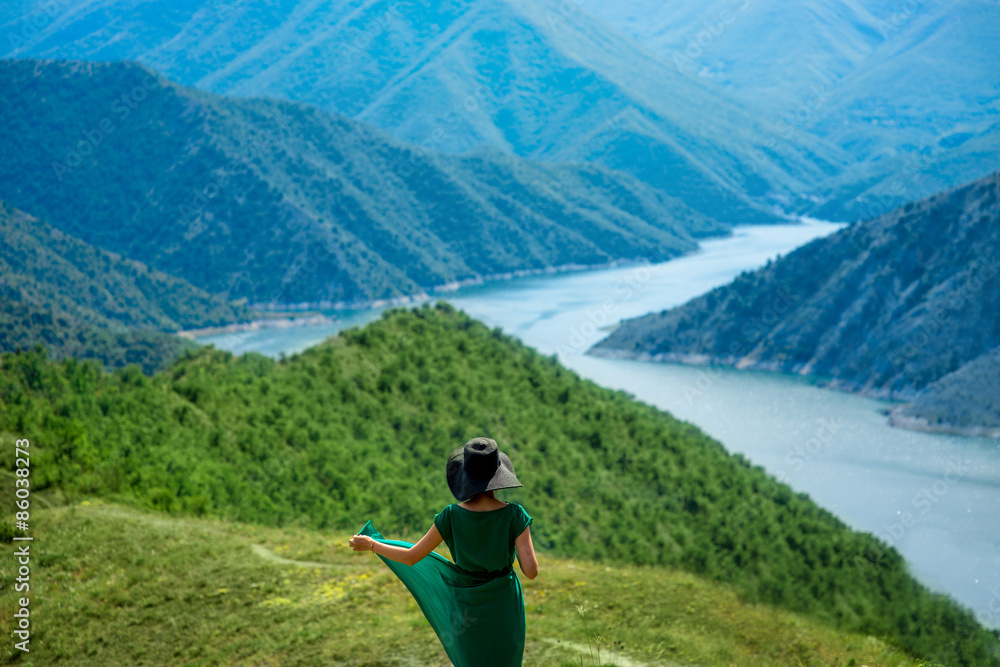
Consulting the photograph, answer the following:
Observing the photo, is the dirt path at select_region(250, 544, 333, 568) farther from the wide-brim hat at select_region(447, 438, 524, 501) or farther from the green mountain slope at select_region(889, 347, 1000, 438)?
the green mountain slope at select_region(889, 347, 1000, 438)

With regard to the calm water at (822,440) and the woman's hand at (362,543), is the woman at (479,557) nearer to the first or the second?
the woman's hand at (362,543)

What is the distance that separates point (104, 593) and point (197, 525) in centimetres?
334

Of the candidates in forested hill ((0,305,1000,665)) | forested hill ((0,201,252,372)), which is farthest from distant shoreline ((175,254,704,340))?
forested hill ((0,305,1000,665))

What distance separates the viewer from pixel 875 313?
82750 mm

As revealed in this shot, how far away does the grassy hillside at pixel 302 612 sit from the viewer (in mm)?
8539

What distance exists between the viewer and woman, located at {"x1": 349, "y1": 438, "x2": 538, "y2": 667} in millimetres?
5027

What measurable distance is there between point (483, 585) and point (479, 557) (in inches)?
8.6

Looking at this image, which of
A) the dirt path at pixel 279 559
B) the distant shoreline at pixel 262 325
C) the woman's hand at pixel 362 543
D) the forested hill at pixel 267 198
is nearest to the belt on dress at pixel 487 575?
the woman's hand at pixel 362 543

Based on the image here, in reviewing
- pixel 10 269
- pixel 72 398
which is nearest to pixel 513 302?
pixel 10 269

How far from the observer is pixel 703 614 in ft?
34.0

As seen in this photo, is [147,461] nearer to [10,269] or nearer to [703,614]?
[703,614]

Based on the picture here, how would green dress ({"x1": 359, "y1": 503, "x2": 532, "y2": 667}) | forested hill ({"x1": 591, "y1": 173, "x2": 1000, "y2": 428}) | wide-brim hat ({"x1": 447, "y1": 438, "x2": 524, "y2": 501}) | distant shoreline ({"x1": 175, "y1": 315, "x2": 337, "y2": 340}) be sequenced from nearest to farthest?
wide-brim hat ({"x1": 447, "y1": 438, "x2": 524, "y2": 501})
green dress ({"x1": 359, "y1": 503, "x2": 532, "y2": 667})
forested hill ({"x1": 591, "y1": 173, "x2": 1000, "y2": 428})
distant shoreline ({"x1": 175, "y1": 315, "x2": 337, "y2": 340})

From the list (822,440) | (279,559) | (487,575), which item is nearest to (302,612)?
(279,559)

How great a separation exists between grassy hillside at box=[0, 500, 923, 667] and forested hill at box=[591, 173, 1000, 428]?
6225cm
